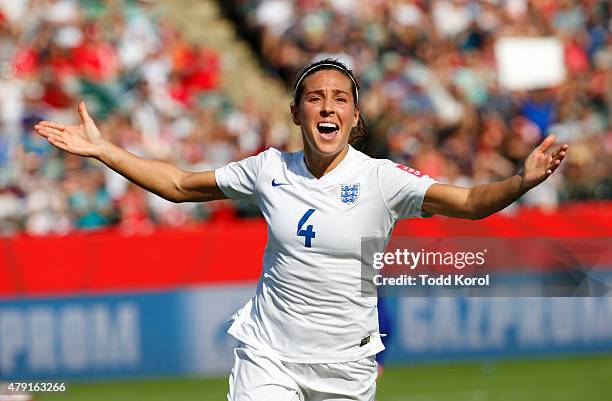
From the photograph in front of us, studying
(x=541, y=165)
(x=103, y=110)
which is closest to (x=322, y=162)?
(x=541, y=165)

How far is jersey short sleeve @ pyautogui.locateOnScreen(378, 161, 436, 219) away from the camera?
541 cm

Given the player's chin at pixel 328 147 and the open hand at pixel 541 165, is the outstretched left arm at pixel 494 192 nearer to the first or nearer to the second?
the open hand at pixel 541 165

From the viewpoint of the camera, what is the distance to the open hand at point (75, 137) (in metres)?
5.96

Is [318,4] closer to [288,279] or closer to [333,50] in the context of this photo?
[333,50]

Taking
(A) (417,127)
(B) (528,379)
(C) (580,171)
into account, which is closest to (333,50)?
(A) (417,127)

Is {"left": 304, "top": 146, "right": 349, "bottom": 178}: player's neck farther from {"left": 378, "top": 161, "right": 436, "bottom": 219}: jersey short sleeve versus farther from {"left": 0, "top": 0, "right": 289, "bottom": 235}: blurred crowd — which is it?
{"left": 0, "top": 0, "right": 289, "bottom": 235}: blurred crowd

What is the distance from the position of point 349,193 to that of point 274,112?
1050 centimetres

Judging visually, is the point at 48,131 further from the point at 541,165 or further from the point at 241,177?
the point at 541,165

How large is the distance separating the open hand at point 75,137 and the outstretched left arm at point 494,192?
1.78 meters

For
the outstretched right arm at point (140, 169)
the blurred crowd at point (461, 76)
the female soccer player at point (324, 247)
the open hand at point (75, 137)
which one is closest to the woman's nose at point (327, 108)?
the female soccer player at point (324, 247)

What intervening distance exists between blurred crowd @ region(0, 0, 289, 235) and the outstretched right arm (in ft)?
20.8

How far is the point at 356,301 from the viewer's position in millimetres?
5547
